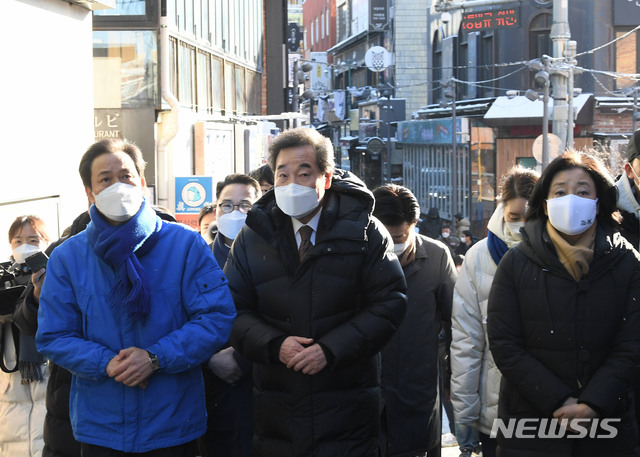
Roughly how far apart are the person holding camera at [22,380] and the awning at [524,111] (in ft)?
104

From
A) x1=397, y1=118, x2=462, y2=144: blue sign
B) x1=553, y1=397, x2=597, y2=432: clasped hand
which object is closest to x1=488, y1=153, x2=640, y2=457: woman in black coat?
x1=553, y1=397, x2=597, y2=432: clasped hand

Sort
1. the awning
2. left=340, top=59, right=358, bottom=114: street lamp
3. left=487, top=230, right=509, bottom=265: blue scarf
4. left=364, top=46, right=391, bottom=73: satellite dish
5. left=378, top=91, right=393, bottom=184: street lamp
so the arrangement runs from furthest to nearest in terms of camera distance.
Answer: left=340, top=59, right=358, bottom=114: street lamp, left=364, top=46, right=391, bottom=73: satellite dish, left=378, top=91, right=393, bottom=184: street lamp, the awning, left=487, top=230, right=509, bottom=265: blue scarf

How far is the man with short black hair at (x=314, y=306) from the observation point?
4.08 m

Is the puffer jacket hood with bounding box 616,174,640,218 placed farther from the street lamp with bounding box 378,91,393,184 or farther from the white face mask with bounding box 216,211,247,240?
the street lamp with bounding box 378,91,393,184

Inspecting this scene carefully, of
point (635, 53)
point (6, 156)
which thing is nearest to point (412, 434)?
point (6, 156)

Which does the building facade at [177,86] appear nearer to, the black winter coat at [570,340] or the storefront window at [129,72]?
the storefront window at [129,72]

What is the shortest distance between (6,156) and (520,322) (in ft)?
19.0

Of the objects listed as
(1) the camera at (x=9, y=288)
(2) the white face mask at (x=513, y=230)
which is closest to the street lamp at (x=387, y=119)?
(1) the camera at (x=9, y=288)

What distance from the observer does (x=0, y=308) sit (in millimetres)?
5480

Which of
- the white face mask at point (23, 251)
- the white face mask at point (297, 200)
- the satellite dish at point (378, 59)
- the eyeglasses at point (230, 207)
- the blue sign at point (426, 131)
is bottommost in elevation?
the white face mask at point (23, 251)

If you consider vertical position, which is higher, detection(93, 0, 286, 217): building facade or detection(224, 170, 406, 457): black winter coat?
detection(93, 0, 286, 217): building facade

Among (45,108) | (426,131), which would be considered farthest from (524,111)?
(45,108)

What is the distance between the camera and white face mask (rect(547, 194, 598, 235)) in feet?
13.8

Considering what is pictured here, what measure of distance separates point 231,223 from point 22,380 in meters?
1.60
